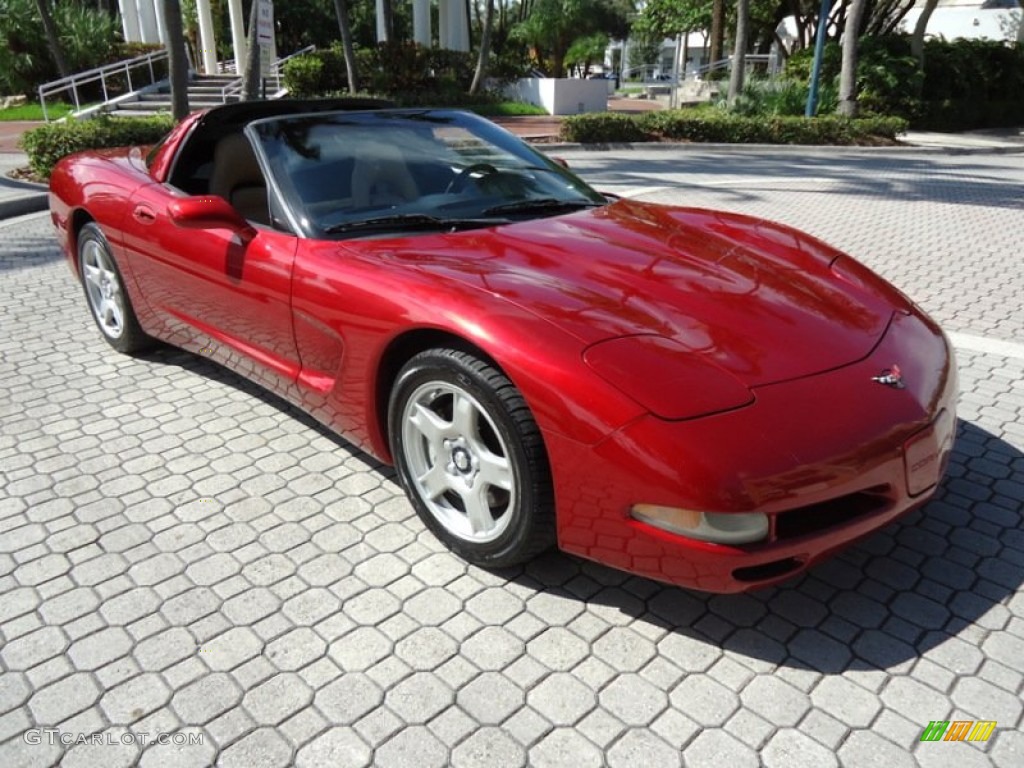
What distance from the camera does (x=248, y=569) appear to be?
2.58m

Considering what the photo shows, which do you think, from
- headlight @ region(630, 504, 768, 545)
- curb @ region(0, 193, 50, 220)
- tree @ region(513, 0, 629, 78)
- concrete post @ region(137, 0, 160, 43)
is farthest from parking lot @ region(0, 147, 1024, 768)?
tree @ region(513, 0, 629, 78)

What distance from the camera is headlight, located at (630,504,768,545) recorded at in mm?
1942

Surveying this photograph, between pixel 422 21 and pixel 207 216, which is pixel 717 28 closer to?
pixel 422 21

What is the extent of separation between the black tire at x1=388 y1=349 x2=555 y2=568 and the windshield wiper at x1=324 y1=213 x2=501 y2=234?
70 centimetres

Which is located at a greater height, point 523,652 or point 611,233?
point 611,233

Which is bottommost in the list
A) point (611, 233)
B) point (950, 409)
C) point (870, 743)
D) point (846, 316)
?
point (870, 743)

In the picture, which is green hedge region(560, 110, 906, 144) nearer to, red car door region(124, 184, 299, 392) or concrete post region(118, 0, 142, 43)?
red car door region(124, 184, 299, 392)

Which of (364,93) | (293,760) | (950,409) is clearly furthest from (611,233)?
(364,93)

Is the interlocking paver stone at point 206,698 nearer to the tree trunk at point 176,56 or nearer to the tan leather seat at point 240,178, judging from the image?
the tan leather seat at point 240,178

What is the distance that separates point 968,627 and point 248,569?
224 cm

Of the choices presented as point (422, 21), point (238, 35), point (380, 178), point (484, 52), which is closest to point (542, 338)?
point (380, 178)

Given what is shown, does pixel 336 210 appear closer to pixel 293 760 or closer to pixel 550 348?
pixel 550 348

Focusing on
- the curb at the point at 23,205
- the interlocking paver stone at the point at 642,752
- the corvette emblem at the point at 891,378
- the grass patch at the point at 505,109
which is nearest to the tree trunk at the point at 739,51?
the grass patch at the point at 505,109

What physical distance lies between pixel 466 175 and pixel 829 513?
6.85 feet
